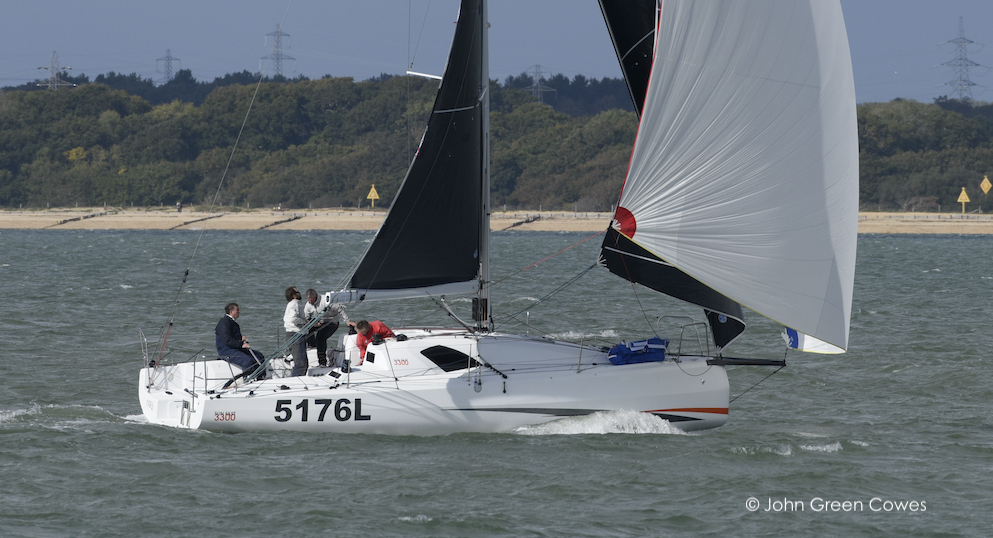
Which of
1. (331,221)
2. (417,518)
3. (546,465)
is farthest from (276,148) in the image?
(417,518)

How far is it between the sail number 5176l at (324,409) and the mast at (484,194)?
79.3 inches

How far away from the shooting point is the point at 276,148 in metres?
114

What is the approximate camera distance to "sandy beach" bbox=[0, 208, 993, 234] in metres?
84.3

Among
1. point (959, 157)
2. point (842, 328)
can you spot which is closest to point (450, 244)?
point (842, 328)

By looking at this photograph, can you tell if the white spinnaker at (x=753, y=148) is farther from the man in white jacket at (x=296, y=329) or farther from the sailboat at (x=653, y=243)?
the man in white jacket at (x=296, y=329)

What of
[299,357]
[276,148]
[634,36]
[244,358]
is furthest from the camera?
[276,148]

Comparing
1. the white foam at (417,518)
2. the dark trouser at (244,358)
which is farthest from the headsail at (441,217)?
the white foam at (417,518)

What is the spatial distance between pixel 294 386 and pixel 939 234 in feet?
259

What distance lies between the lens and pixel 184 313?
26812 millimetres

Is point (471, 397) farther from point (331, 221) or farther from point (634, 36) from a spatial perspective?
point (331, 221)

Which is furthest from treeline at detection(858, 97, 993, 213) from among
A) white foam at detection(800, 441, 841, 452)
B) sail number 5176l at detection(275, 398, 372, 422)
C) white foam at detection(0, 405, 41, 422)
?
white foam at detection(0, 405, 41, 422)

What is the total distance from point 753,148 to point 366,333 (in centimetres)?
526

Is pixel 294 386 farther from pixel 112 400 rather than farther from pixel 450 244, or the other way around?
pixel 112 400

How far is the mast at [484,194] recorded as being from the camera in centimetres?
1384
